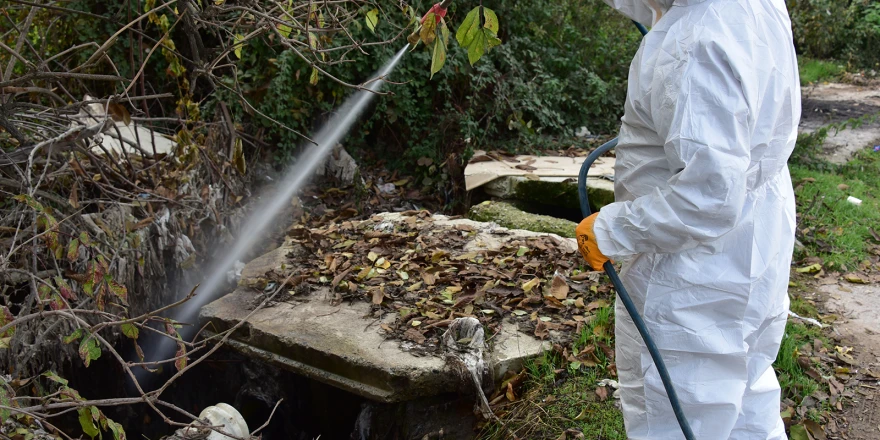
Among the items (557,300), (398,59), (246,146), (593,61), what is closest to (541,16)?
(593,61)

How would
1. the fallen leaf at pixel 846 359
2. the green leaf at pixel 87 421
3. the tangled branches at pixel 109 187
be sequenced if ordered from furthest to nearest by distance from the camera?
1. the fallen leaf at pixel 846 359
2. the tangled branches at pixel 109 187
3. the green leaf at pixel 87 421

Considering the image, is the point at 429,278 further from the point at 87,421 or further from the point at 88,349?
the point at 87,421

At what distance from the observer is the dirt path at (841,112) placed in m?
6.38

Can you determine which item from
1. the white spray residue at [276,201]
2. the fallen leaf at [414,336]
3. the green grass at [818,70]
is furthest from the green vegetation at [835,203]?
the green grass at [818,70]

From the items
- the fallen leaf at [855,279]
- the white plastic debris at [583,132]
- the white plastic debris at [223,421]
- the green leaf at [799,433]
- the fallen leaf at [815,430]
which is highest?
the white plastic debris at [583,132]

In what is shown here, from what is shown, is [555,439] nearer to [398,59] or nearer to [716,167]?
[716,167]

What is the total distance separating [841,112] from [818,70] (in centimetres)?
239

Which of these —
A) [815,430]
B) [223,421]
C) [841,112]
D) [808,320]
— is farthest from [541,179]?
[841,112]

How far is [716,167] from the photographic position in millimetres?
1863

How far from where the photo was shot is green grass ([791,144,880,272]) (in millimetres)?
4473

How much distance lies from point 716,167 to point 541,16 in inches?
197

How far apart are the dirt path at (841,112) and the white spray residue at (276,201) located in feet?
13.4

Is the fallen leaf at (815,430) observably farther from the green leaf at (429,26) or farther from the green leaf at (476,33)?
the green leaf at (429,26)

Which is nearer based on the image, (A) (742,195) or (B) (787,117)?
(A) (742,195)
